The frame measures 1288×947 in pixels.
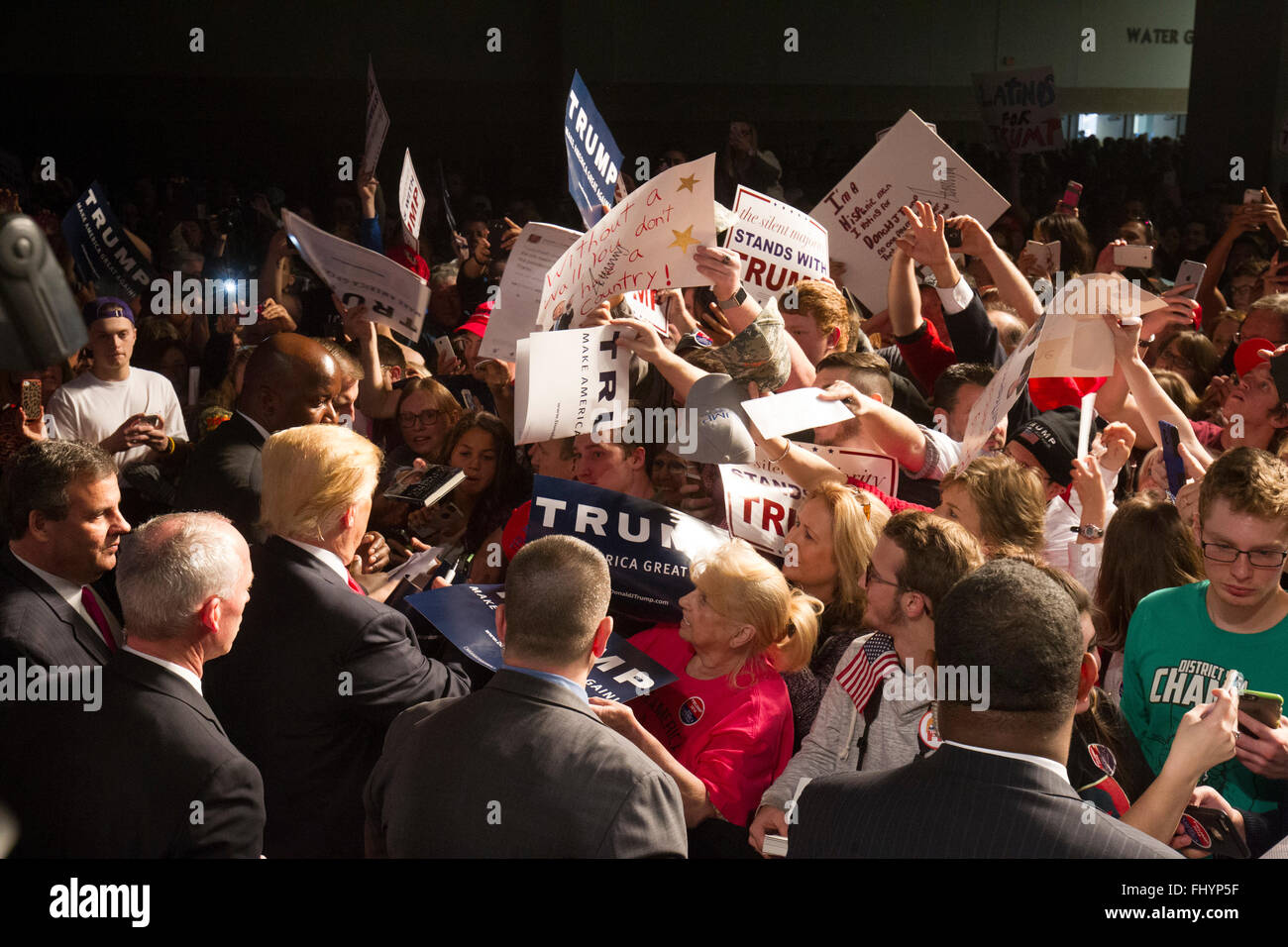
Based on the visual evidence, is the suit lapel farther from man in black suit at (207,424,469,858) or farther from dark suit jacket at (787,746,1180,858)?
dark suit jacket at (787,746,1180,858)

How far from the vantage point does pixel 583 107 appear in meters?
4.43

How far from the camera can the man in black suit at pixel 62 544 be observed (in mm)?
3055

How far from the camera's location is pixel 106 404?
5246 mm

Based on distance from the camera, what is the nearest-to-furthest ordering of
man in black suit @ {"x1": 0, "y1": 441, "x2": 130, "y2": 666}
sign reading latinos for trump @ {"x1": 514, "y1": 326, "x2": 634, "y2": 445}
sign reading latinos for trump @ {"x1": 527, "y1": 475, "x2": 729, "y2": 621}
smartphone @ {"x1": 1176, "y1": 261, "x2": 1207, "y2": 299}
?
man in black suit @ {"x1": 0, "y1": 441, "x2": 130, "y2": 666}, sign reading latinos for trump @ {"x1": 527, "y1": 475, "x2": 729, "y2": 621}, sign reading latinos for trump @ {"x1": 514, "y1": 326, "x2": 634, "y2": 445}, smartphone @ {"x1": 1176, "y1": 261, "x2": 1207, "y2": 299}

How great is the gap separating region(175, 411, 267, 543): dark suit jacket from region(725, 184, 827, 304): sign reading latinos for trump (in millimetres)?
1775

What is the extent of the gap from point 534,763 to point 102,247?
4.39m

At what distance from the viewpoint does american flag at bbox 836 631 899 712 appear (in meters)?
2.79

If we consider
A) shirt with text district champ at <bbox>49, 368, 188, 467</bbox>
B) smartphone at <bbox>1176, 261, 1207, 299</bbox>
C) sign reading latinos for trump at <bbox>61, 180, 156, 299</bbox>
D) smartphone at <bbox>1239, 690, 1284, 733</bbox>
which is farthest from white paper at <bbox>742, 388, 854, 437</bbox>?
sign reading latinos for trump at <bbox>61, 180, 156, 299</bbox>

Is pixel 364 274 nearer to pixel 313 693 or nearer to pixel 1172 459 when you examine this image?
pixel 313 693

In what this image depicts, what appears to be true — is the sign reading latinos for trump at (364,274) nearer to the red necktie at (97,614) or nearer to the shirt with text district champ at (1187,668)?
the red necktie at (97,614)

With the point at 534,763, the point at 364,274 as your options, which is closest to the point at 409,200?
the point at 364,274

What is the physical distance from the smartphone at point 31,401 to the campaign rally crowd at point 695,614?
0.05 feet

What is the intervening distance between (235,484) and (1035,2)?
55.4 feet

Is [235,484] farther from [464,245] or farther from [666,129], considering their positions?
[666,129]
